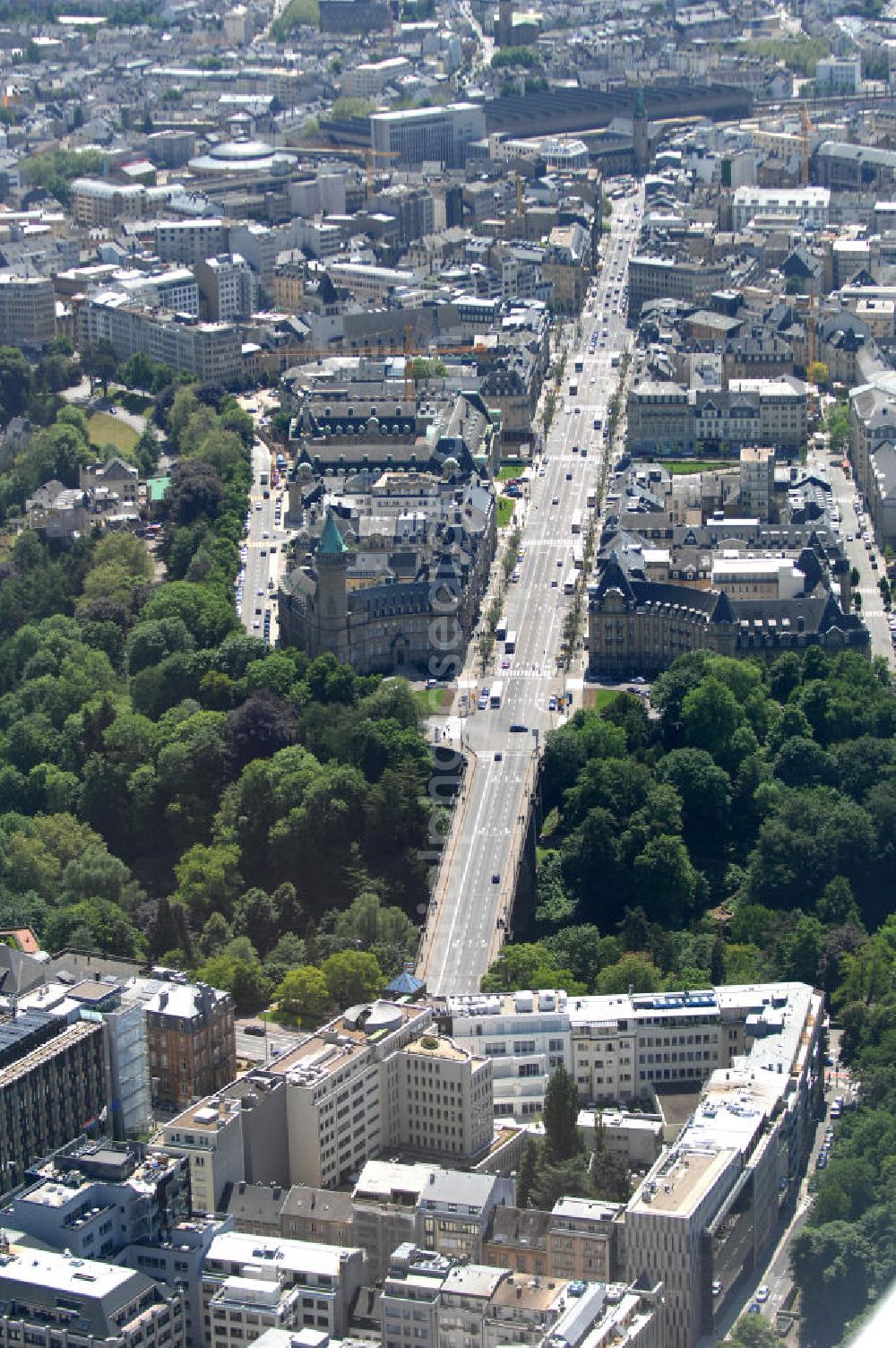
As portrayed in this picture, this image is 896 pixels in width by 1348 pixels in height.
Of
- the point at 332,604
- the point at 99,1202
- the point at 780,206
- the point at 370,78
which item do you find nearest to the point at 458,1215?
the point at 99,1202

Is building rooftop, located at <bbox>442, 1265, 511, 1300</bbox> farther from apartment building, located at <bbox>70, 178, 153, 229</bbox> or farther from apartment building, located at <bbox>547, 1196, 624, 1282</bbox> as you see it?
apartment building, located at <bbox>70, 178, 153, 229</bbox>

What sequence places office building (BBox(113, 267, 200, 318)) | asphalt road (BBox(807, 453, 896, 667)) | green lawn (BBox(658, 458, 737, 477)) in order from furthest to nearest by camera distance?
1. office building (BBox(113, 267, 200, 318))
2. green lawn (BBox(658, 458, 737, 477))
3. asphalt road (BBox(807, 453, 896, 667))

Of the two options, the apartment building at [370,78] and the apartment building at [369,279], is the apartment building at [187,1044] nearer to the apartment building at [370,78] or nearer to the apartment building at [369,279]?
→ the apartment building at [369,279]

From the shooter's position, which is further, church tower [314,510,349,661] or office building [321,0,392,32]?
office building [321,0,392,32]

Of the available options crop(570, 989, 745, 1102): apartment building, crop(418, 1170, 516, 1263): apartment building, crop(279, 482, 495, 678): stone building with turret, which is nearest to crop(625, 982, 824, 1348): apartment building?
crop(570, 989, 745, 1102): apartment building

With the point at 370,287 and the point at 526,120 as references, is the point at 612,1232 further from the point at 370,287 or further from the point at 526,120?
the point at 526,120

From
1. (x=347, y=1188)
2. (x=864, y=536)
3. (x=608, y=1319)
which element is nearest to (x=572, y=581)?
(x=864, y=536)

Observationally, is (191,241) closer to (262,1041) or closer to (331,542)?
(331,542)
